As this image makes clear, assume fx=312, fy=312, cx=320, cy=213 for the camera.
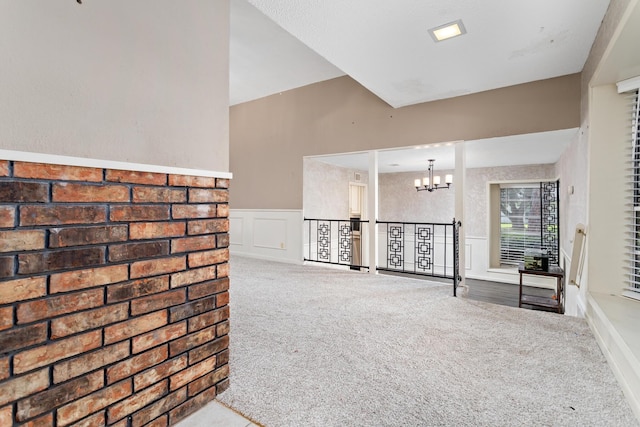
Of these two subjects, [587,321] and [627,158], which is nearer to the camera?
[627,158]

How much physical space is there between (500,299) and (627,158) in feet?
11.7

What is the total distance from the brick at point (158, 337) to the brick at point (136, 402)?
0.18 m

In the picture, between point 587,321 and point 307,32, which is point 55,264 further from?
point 587,321

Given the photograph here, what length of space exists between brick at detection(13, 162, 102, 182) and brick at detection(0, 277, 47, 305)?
32 cm

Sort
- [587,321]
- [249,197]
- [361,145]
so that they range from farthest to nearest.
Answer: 1. [249,197]
2. [361,145]
3. [587,321]

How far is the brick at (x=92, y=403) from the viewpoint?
1.04m

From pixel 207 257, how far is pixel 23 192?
2.34 feet

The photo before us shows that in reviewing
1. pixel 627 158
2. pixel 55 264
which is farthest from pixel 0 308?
pixel 627 158

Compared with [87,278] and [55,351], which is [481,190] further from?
[55,351]

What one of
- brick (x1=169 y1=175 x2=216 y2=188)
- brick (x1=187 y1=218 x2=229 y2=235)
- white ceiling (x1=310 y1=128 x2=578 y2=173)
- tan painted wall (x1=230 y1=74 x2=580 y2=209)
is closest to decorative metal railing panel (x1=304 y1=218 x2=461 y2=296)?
tan painted wall (x1=230 y1=74 x2=580 y2=209)

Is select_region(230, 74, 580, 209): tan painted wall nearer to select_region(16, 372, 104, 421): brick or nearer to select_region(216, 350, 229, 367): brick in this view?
select_region(216, 350, 229, 367): brick

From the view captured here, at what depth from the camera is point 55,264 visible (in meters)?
1.01

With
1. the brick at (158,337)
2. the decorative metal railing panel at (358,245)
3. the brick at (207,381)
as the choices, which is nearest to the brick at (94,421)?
the brick at (158,337)

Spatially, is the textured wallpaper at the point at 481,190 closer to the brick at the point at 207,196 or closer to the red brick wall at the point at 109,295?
the brick at the point at 207,196
